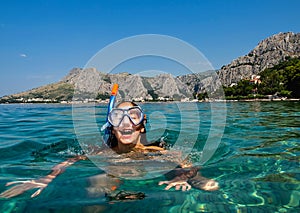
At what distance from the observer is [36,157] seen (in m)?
6.14

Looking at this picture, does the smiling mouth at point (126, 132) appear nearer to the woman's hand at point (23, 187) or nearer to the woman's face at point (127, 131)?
the woman's face at point (127, 131)

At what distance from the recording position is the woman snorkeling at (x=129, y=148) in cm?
362

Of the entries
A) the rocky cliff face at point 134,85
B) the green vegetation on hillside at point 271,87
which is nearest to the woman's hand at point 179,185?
the rocky cliff face at point 134,85

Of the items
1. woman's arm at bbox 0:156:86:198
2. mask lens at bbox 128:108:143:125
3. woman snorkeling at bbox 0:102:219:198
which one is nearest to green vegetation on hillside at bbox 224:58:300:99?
woman snorkeling at bbox 0:102:219:198

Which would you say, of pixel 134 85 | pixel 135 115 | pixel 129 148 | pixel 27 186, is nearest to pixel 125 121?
pixel 135 115

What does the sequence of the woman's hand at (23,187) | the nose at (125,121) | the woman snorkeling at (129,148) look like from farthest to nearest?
1. the nose at (125,121)
2. the woman snorkeling at (129,148)
3. the woman's hand at (23,187)

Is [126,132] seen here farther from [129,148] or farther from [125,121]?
[129,148]

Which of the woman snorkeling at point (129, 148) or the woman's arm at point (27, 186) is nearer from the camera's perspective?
the woman's arm at point (27, 186)

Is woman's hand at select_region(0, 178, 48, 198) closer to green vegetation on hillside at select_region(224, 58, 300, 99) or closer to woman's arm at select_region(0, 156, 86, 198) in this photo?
woman's arm at select_region(0, 156, 86, 198)

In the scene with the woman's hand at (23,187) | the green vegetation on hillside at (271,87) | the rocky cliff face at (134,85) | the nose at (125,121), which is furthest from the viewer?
the green vegetation on hillside at (271,87)

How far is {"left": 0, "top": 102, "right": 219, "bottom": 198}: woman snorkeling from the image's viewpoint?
362cm

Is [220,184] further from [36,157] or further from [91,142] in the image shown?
[91,142]

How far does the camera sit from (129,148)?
5.43 metres

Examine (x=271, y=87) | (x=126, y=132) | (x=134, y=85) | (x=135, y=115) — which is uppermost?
(x=271, y=87)
